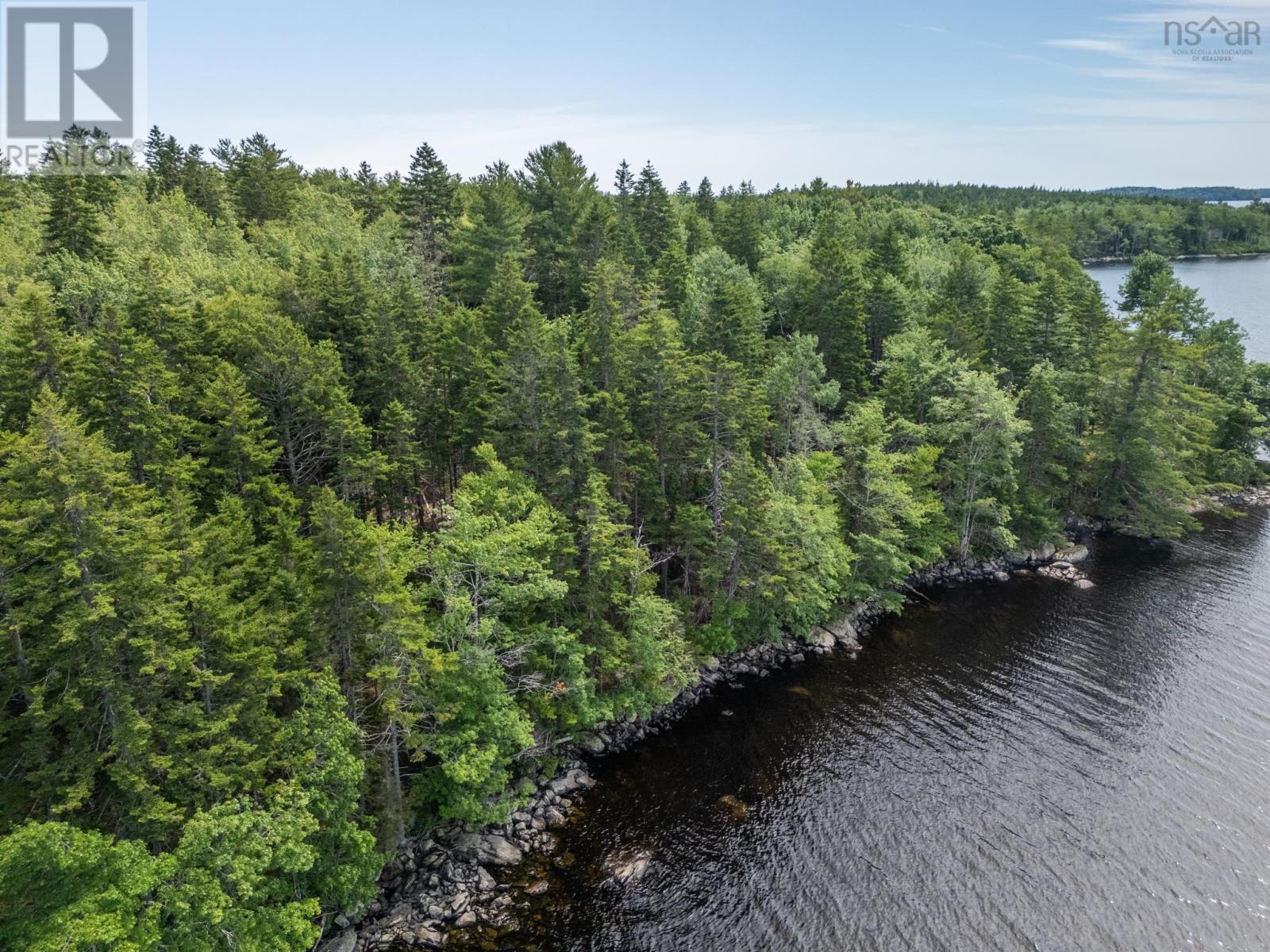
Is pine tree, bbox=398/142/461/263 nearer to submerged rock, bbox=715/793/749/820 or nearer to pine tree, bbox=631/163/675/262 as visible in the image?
pine tree, bbox=631/163/675/262

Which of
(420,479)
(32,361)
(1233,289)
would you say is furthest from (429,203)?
(1233,289)

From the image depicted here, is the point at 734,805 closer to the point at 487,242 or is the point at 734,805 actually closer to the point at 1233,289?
the point at 487,242

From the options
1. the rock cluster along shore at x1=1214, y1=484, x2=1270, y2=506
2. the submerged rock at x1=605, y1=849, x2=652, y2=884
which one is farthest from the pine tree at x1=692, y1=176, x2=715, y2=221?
the submerged rock at x1=605, y1=849, x2=652, y2=884

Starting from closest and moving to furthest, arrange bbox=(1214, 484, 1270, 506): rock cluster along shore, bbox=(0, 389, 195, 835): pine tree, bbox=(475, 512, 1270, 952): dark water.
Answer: bbox=(0, 389, 195, 835): pine tree < bbox=(475, 512, 1270, 952): dark water < bbox=(1214, 484, 1270, 506): rock cluster along shore

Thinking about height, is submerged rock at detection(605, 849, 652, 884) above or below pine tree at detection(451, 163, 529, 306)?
below

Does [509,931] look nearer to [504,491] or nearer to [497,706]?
[497,706]

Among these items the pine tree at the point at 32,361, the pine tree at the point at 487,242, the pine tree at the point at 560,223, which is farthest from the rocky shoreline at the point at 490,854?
the pine tree at the point at 487,242
